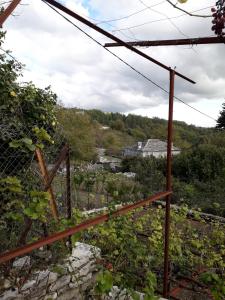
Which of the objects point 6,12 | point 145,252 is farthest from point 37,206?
point 145,252

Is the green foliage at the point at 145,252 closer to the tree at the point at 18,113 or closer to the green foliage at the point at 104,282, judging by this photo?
the green foliage at the point at 104,282

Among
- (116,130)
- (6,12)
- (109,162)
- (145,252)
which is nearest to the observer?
(6,12)

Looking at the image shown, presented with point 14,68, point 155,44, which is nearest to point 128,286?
point 155,44

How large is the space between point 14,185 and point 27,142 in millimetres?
299

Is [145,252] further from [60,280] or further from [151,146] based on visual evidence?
[151,146]

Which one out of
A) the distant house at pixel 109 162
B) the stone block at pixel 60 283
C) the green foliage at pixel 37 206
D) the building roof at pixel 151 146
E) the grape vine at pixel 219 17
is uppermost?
the grape vine at pixel 219 17

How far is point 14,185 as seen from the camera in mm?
2393

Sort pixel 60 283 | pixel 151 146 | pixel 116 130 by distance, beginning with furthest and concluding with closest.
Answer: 1. pixel 116 130
2. pixel 151 146
3. pixel 60 283

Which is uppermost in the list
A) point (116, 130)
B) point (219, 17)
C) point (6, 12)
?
point (116, 130)

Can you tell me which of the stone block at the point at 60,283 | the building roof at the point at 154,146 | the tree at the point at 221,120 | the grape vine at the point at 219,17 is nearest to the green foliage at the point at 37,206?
the stone block at the point at 60,283

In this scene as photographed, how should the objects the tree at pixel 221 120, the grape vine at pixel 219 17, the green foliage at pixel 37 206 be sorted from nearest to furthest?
the grape vine at pixel 219 17, the green foliage at pixel 37 206, the tree at pixel 221 120

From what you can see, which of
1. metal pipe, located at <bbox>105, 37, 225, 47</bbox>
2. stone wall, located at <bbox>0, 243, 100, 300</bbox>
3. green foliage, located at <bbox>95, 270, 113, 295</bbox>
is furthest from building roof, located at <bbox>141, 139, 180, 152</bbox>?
green foliage, located at <bbox>95, 270, 113, 295</bbox>

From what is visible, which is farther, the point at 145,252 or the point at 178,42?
the point at 145,252

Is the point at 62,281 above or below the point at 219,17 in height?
below
